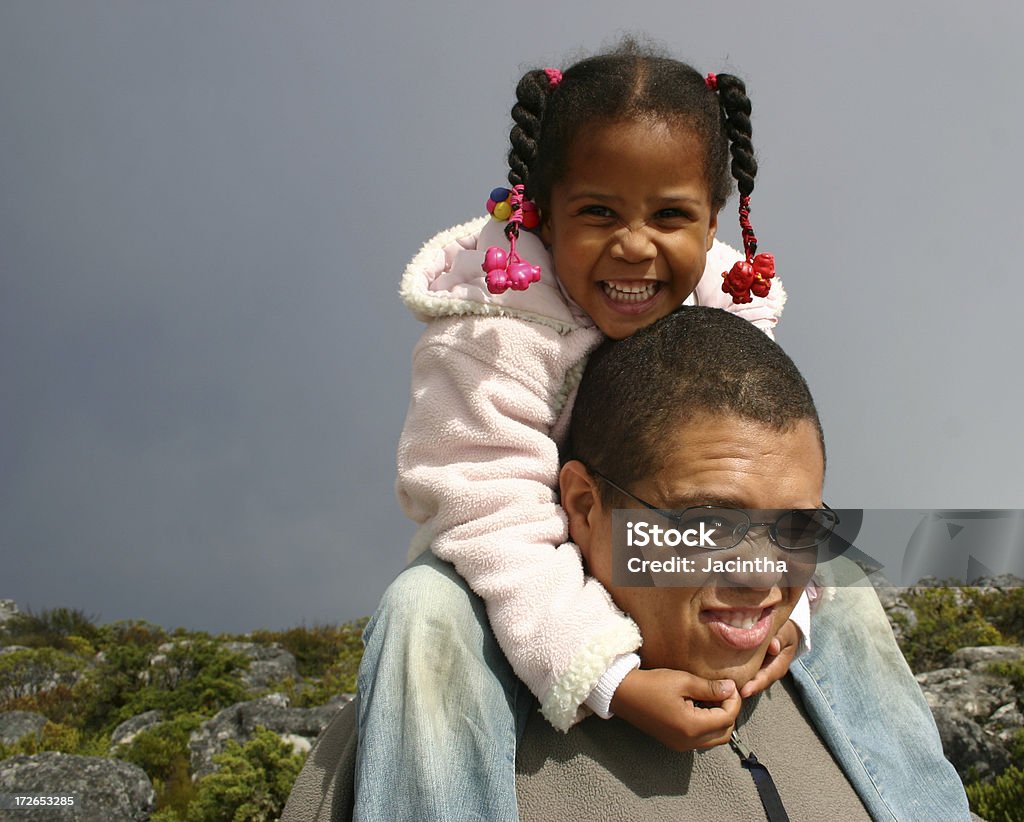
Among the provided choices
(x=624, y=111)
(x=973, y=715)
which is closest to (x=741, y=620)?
(x=624, y=111)

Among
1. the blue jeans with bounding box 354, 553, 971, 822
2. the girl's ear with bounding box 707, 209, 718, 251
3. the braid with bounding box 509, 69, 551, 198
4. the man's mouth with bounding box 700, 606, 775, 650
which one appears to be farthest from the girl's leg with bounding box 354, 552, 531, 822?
the girl's ear with bounding box 707, 209, 718, 251

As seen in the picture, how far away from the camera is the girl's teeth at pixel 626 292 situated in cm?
296

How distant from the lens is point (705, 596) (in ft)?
7.81

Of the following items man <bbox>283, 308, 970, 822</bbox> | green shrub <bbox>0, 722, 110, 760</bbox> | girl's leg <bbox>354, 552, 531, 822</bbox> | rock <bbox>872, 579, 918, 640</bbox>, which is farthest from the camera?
green shrub <bbox>0, 722, 110, 760</bbox>

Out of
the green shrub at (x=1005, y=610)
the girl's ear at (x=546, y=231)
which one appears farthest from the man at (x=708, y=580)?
the green shrub at (x=1005, y=610)

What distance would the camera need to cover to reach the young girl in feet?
7.66

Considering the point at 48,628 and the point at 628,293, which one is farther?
the point at 48,628

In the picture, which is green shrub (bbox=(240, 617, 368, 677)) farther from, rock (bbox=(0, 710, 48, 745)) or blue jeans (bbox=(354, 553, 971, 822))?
blue jeans (bbox=(354, 553, 971, 822))

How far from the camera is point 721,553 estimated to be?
2.37 meters

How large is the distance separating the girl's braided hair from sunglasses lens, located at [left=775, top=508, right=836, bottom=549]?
122cm

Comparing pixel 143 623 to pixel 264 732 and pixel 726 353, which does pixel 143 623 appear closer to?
pixel 264 732

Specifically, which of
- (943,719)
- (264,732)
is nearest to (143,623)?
(264,732)

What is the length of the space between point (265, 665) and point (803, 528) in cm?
1336

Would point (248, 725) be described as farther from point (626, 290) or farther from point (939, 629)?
point (626, 290)
